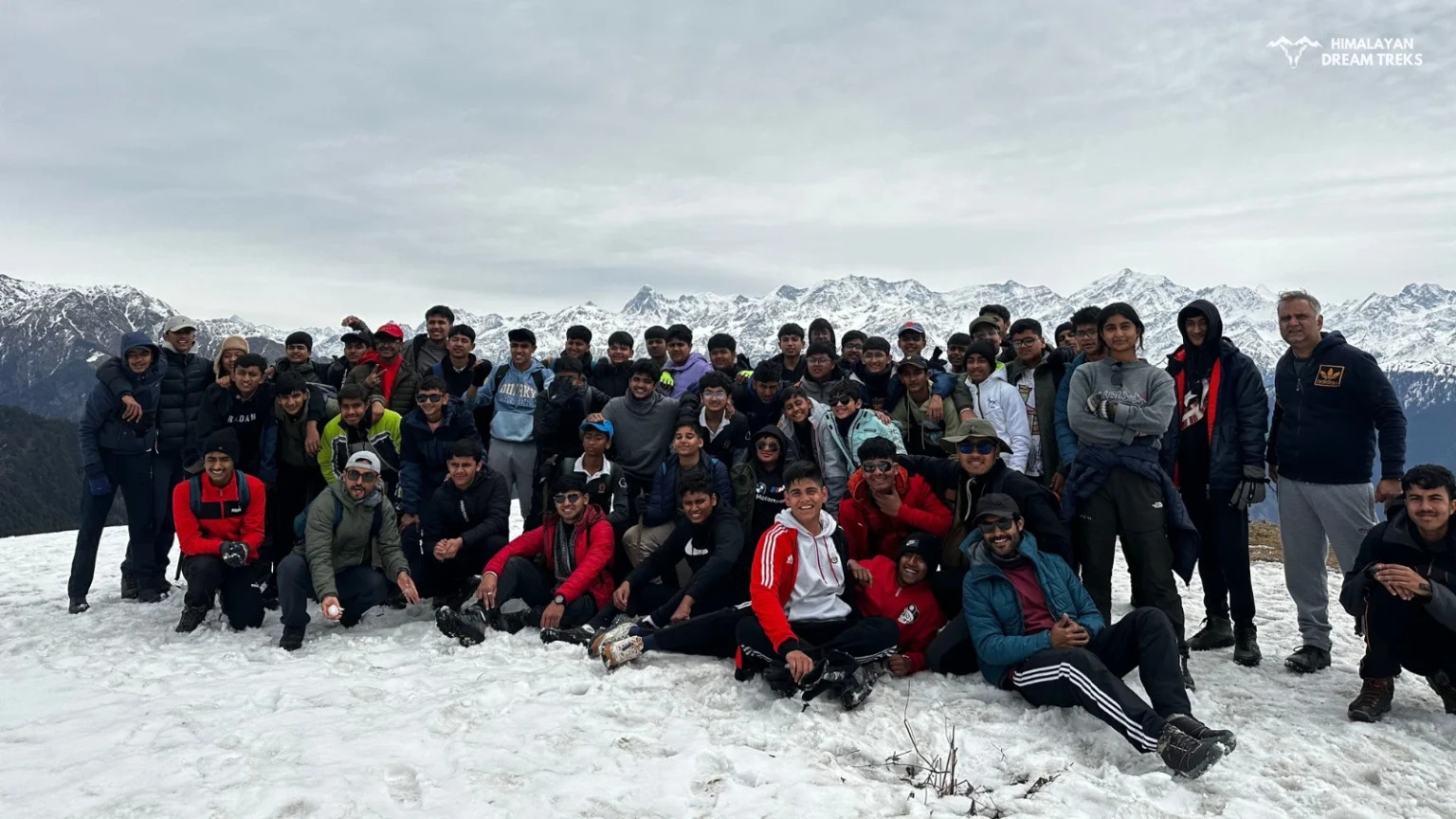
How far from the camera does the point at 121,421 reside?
9125mm

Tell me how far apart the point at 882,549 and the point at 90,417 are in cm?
885

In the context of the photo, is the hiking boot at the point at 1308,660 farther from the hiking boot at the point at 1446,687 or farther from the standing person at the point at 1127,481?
the standing person at the point at 1127,481

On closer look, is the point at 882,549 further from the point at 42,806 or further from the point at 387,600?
the point at 42,806

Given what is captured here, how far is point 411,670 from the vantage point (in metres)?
Result: 6.98

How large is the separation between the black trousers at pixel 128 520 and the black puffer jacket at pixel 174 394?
40cm

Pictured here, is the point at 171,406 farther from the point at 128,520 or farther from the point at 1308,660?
the point at 1308,660

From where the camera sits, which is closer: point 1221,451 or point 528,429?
point 1221,451

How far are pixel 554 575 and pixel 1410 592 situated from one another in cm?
726

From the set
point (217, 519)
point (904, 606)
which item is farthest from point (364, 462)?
point (904, 606)

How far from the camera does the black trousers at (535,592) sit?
7.97 metres

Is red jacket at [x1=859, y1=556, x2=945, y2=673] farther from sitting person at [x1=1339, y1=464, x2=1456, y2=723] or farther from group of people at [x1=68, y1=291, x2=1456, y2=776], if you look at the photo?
sitting person at [x1=1339, y1=464, x2=1456, y2=723]

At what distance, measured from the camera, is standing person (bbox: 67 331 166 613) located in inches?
356

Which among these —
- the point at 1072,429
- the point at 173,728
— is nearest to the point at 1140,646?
the point at 1072,429

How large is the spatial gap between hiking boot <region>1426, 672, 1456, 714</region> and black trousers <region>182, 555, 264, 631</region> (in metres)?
10.5
